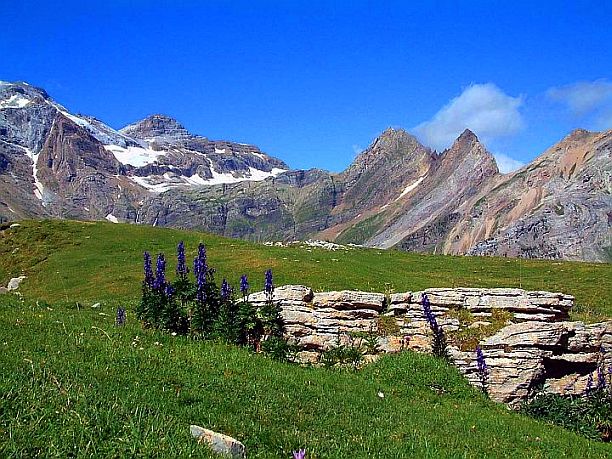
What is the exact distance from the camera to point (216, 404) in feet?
32.3

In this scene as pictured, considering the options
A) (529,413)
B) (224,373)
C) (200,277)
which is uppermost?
(200,277)

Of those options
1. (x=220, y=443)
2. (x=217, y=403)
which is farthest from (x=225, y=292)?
(x=220, y=443)

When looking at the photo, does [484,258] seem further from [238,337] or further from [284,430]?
[284,430]

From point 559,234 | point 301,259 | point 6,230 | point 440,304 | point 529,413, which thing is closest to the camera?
point 529,413

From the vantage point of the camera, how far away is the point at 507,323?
20.2 metres

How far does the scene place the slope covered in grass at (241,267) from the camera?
36.0 m

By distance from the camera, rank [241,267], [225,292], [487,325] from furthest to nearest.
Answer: [241,267]
[487,325]
[225,292]

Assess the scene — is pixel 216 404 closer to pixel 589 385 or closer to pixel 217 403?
pixel 217 403

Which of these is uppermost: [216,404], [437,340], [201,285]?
[201,285]

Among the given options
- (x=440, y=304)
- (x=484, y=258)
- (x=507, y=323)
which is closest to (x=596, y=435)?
(x=507, y=323)

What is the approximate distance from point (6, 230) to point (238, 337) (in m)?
44.8

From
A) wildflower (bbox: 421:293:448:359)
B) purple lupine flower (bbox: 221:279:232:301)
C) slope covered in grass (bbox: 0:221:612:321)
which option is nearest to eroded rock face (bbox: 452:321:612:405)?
wildflower (bbox: 421:293:448:359)

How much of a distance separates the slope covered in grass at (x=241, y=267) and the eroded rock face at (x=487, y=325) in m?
11.1

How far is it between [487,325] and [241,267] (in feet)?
74.5
